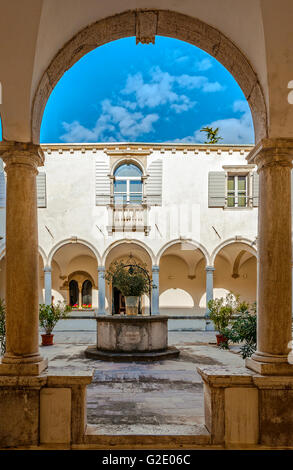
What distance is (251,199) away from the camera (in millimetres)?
14328

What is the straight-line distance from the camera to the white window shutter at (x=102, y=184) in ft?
46.7

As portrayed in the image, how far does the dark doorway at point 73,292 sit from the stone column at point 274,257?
1376 centimetres

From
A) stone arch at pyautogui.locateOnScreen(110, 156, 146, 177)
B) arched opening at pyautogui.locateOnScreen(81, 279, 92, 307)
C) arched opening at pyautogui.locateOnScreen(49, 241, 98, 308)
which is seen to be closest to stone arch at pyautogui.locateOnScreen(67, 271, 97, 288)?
arched opening at pyautogui.locateOnScreen(49, 241, 98, 308)

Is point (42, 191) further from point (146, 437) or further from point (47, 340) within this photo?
point (146, 437)

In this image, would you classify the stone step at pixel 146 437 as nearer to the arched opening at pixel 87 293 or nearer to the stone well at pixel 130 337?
the stone well at pixel 130 337

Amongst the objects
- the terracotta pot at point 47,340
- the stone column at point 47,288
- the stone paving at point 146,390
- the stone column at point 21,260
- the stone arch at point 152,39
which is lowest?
the terracotta pot at point 47,340

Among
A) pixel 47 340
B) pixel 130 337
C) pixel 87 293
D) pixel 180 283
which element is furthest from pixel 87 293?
pixel 130 337

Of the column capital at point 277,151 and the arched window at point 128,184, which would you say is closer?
the column capital at point 277,151

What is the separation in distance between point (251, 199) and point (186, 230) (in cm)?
266

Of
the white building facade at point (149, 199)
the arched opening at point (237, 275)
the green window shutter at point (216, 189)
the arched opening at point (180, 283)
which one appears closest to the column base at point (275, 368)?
the white building facade at point (149, 199)

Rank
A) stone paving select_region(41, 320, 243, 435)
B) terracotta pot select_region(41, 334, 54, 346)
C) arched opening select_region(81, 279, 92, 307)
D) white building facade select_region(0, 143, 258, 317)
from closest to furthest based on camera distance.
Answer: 1. stone paving select_region(41, 320, 243, 435)
2. terracotta pot select_region(41, 334, 54, 346)
3. white building facade select_region(0, 143, 258, 317)
4. arched opening select_region(81, 279, 92, 307)

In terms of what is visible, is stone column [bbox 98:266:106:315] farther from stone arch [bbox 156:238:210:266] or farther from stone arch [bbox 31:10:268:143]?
stone arch [bbox 31:10:268:143]

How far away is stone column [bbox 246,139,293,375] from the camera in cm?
358

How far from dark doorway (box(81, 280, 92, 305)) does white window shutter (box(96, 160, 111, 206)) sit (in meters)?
4.34
